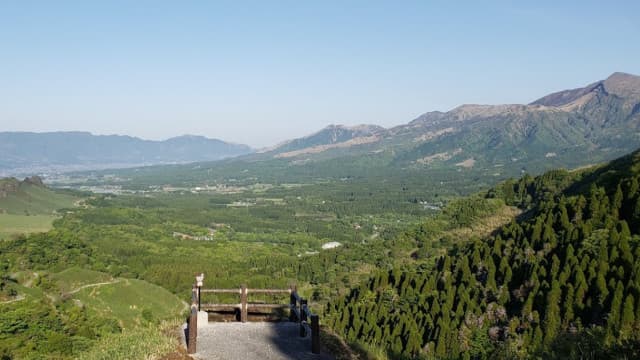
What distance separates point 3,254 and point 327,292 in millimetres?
40726

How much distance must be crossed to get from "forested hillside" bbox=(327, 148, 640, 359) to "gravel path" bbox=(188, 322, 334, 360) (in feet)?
35.3

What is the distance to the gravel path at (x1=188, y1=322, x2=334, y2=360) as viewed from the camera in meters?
14.5

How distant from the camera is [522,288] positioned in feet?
A: 126

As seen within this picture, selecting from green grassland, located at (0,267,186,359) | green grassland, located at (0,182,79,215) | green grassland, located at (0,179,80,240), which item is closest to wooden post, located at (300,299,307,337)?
green grassland, located at (0,267,186,359)

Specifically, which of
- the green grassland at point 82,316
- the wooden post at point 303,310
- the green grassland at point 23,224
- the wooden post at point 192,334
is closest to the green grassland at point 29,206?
the green grassland at point 23,224

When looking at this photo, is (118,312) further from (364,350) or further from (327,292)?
(364,350)

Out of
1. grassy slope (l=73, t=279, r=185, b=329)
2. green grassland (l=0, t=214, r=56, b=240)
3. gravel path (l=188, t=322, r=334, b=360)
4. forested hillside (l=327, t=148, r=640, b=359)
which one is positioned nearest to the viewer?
gravel path (l=188, t=322, r=334, b=360)

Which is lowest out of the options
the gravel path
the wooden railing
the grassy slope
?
the grassy slope

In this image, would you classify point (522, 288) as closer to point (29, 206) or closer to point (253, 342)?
point (253, 342)

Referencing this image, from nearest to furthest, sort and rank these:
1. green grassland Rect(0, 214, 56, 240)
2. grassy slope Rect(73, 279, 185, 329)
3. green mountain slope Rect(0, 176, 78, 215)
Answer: grassy slope Rect(73, 279, 185, 329)
green grassland Rect(0, 214, 56, 240)
green mountain slope Rect(0, 176, 78, 215)

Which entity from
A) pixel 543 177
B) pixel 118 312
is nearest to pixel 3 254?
pixel 118 312

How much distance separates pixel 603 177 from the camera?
177 ft

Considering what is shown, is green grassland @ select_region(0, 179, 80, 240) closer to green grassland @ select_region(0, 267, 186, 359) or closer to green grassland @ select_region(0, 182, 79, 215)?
green grassland @ select_region(0, 182, 79, 215)

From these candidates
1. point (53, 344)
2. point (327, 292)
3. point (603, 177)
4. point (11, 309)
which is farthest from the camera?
point (327, 292)
